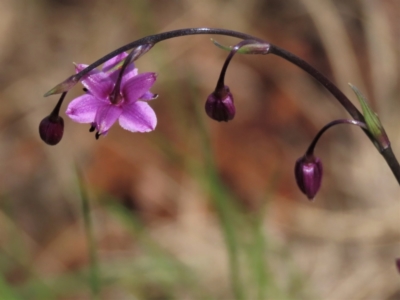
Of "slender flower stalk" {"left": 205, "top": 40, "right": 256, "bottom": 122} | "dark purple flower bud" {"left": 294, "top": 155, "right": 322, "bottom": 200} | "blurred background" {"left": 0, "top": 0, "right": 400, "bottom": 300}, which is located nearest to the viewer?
"slender flower stalk" {"left": 205, "top": 40, "right": 256, "bottom": 122}

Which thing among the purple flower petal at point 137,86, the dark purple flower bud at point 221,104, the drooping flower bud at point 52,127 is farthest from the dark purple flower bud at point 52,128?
the dark purple flower bud at point 221,104

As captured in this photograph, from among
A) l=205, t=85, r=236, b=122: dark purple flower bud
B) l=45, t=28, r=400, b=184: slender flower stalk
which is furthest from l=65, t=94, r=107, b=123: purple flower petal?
l=205, t=85, r=236, b=122: dark purple flower bud

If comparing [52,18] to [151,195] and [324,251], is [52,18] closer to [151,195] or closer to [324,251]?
[151,195]

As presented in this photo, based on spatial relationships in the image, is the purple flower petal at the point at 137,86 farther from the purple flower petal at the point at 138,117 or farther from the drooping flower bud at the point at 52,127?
the drooping flower bud at the point at 52,127

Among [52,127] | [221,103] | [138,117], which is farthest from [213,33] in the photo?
[52,127]

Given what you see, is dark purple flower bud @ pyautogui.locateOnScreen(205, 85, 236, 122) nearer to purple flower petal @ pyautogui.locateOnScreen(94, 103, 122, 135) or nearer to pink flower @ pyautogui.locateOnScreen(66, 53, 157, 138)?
pink flower @ pyautogui.locateOnScreen(66, 53, 157, 138)

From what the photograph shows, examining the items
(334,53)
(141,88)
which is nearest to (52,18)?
(334,53)

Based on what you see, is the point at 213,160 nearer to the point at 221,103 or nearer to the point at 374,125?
the point at 221,103

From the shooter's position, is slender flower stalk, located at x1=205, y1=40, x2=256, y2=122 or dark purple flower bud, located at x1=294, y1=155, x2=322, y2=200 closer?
slender flower stalk, located at x1=205, y1=40, x2=256, y2=122
